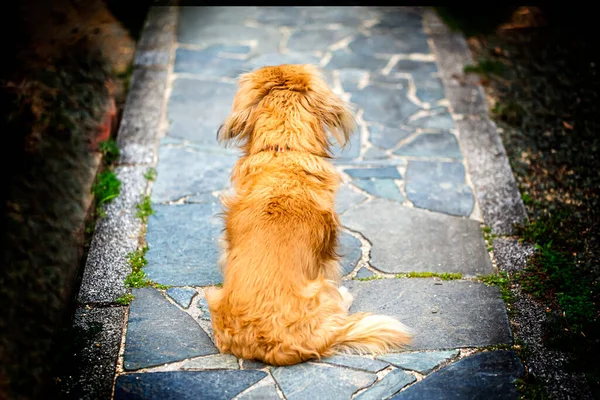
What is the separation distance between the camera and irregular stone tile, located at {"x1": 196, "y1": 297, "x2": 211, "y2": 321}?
418 cm

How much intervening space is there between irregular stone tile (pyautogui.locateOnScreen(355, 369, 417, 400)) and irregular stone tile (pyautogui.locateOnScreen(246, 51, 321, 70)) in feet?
14.5

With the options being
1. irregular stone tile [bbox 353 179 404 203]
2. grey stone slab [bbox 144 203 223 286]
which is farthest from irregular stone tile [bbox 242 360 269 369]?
irregular stone tile [bbox 353 179 404 203]

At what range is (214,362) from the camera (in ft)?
12.5

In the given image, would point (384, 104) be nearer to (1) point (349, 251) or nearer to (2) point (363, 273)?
(1) point (349, 251)

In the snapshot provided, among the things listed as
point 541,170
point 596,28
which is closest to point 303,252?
point 541,170

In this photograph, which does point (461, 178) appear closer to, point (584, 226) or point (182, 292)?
point (584, 226)

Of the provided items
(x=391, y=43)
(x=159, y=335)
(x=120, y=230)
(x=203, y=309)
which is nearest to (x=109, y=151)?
(x=120, y=230)

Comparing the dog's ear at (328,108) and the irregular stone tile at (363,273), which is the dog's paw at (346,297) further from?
the dog's ear at (328,108)

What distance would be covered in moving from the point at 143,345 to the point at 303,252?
1189 millimetres

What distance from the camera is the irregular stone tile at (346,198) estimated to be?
5352 millimetres

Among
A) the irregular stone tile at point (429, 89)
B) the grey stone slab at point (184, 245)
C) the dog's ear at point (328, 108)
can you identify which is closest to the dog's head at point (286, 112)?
the dog's ear at point (328, 108)

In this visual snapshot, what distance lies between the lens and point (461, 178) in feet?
18.8

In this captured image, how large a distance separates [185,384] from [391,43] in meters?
5.57

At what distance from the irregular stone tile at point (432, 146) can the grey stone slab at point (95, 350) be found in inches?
125
